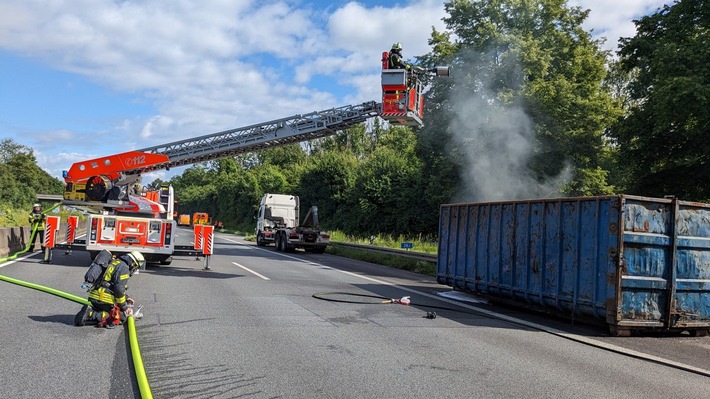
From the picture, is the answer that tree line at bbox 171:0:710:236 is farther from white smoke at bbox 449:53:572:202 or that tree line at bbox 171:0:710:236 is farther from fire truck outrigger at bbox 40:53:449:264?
fire truck outrigger at bbox 40:53:449:264

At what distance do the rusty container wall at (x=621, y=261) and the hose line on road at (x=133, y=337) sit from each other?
21.3ft

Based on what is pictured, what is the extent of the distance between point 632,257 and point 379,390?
5.29 m

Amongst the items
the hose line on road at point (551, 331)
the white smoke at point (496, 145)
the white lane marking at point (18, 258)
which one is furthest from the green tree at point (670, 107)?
the white lane marking at point (18, 258)

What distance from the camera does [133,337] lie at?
6680 millimetres

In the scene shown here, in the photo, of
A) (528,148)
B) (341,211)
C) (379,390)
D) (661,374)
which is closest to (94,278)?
(379,390)

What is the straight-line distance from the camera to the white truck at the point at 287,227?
2622 cm

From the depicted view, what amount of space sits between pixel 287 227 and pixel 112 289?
70.0ft

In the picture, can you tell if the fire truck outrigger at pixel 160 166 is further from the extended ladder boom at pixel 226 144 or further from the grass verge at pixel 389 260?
the grass verge at pixel 389 260

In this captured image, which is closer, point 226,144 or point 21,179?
point 226,144

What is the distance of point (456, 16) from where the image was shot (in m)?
29.9

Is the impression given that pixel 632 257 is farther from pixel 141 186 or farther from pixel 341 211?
pixel 341 211

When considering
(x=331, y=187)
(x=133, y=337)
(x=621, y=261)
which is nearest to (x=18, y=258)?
(x=133, y=337)

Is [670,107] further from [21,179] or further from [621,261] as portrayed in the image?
[21,179]

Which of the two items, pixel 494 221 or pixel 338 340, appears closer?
pixel 338 340
